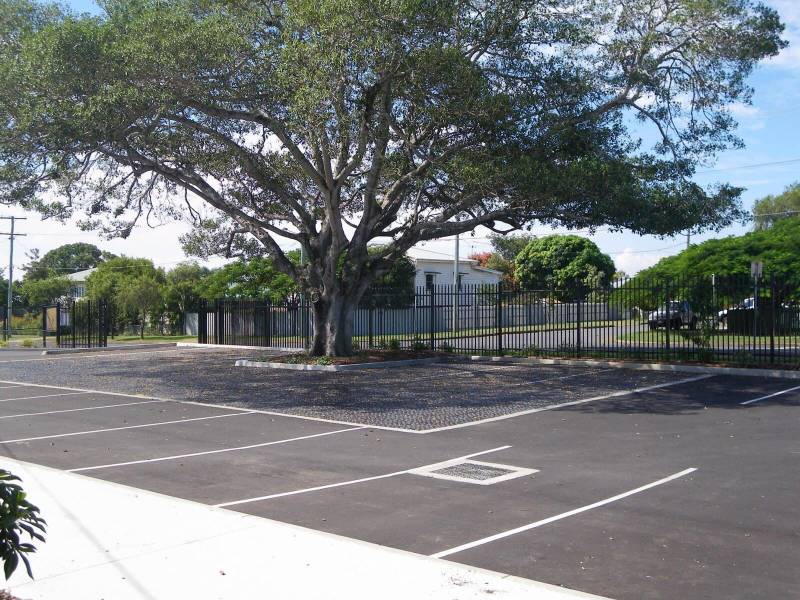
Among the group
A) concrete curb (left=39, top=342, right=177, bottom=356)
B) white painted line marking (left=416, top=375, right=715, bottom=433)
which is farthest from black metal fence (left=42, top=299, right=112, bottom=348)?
white painted line marking (left=416, top=375, right=715, bottom=433)

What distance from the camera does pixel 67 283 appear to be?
66188 mm

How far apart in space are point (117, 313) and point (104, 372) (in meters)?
30.9

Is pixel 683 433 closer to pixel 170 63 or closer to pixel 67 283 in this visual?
pixel 170 63

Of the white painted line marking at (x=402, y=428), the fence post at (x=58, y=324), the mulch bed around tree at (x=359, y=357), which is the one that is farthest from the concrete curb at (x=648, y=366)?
the fence post at (x=58, y=324)

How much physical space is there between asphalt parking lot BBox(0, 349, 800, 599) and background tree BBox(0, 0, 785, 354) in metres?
5.29

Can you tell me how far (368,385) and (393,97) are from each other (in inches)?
278

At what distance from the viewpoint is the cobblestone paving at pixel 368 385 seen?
48.9 feet

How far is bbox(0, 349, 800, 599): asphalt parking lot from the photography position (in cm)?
644

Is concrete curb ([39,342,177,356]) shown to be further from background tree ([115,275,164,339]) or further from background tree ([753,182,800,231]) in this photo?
background tree ([753,182,800,231])

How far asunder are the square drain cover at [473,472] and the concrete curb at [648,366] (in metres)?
12.4

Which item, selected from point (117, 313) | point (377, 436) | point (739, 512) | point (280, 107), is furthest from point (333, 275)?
point (117, 313)

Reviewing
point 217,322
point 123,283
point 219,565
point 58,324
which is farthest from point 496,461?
point 123,283

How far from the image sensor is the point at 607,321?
31.7 metres

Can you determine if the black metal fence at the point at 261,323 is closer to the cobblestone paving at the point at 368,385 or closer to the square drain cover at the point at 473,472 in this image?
the cobblestone paving at the point at 368,385
